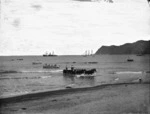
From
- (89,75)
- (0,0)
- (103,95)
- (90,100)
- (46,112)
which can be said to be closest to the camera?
(0,0)

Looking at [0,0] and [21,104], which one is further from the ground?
[0,0]

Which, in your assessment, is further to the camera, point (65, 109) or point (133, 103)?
point (133, 103)

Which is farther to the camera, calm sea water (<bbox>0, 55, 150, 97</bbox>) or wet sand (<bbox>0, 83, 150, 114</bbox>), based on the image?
calm sea water (<bbox>0, 55, 150, 97</bbox>)

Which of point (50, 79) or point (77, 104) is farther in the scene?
point (50, 79)

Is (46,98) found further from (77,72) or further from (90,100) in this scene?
(77,72)

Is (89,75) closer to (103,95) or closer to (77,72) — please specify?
(77,72)

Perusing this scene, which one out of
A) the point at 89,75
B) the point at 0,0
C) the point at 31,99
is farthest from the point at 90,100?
the point at 89,75

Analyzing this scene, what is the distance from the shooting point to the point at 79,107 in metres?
18.8

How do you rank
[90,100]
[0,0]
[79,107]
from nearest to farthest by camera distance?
[0,0]
[79,107]
[90,100]

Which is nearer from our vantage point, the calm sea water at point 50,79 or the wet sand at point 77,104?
the wet sand at point 77,104

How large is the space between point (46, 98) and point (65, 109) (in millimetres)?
4702

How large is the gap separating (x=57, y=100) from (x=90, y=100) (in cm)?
251

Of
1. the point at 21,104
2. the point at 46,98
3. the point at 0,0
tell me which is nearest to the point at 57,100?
the point at 46,98

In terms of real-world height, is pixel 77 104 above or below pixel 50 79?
below
